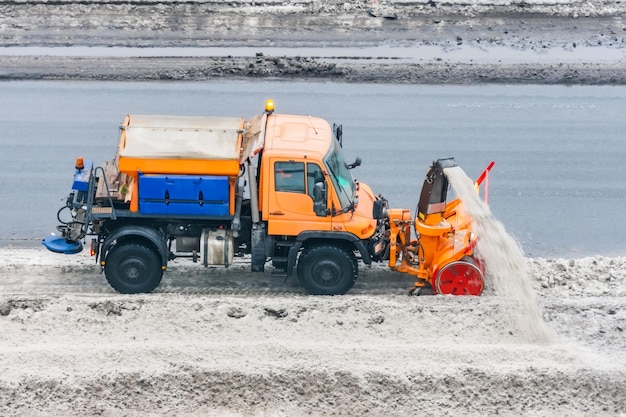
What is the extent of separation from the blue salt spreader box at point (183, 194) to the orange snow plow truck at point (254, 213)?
0.05ft

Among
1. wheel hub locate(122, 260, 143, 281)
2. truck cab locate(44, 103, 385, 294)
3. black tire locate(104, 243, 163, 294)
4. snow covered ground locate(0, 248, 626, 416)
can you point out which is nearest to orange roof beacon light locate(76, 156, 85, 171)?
truck cab locate(44, 103, 385, 294)

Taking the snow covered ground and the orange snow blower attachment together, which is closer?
the snow covered ground

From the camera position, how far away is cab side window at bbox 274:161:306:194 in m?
12.8

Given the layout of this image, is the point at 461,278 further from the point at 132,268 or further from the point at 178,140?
the point at 132,268

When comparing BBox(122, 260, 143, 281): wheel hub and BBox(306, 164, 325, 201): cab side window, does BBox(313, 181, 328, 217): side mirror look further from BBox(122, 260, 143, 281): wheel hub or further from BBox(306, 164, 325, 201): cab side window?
BBox(122, 260, 143, 281): wheel hub

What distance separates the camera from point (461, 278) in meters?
13.2

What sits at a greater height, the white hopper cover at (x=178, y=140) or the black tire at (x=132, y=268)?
the white hopper cover at (x=178, y=140)

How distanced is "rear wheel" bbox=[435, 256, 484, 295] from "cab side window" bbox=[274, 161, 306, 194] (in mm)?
2350

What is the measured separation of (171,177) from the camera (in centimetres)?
1287

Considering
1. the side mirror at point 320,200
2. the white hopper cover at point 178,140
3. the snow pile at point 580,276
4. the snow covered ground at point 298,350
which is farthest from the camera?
the snow pile at point 580,276

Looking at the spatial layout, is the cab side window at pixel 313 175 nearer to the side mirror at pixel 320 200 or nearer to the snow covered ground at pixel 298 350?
the side mirror at pixel 320 200

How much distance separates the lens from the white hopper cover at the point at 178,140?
1276cm

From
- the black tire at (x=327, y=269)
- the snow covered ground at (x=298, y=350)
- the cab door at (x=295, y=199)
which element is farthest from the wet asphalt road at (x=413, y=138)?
the cab door at (x=295, y=199)

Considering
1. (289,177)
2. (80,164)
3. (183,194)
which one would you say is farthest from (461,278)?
(80,164)
